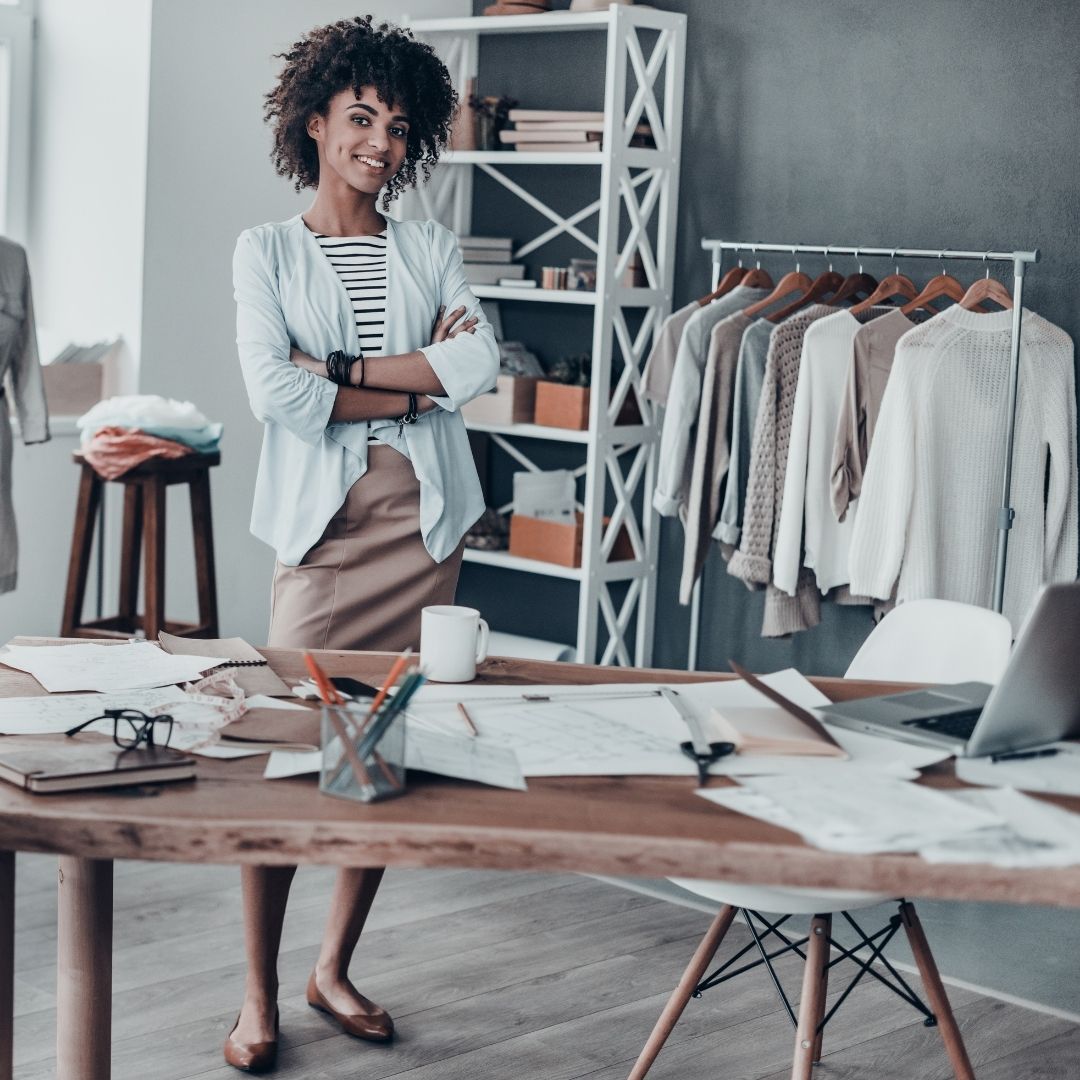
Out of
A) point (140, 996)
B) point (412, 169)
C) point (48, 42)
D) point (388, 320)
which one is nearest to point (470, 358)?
point (388, 320)

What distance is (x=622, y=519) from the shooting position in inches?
187

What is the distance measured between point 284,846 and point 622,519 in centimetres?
329

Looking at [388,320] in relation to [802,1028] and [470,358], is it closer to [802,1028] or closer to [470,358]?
[470,358]

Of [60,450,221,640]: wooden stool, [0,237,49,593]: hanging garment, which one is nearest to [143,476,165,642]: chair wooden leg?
[60,450,221,640]: wooden stool

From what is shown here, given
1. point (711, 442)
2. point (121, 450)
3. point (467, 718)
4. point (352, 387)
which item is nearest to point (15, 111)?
point (121, 450)

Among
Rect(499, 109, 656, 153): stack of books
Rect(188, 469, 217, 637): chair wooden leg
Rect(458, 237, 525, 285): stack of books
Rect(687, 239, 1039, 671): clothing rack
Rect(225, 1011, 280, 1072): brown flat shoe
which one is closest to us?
Rect(225, 1011, 280, 1072): brown flat shoe

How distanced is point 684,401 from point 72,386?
1.86 m

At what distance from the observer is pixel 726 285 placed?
14.4 ft

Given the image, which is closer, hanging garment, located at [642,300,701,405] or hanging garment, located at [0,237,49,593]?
hanging garment, located at [0,237,49,593]

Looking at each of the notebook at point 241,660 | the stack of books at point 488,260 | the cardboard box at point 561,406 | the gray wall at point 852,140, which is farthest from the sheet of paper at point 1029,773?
the stack of books at point 488,260

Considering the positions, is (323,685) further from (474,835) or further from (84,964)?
(84,964)

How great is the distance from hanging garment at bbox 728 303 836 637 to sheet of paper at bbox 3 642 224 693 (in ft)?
7.29

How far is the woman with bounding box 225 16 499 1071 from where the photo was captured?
2814 millimetres

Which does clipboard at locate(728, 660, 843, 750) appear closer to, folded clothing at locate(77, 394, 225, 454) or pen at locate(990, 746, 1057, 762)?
pen at locate(990, 746, 1057, 762)
